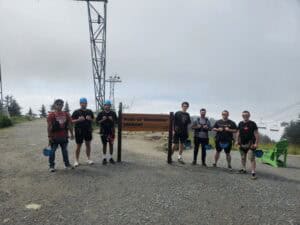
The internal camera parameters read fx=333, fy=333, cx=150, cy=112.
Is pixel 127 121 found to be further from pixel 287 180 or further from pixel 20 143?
pixel 20 143

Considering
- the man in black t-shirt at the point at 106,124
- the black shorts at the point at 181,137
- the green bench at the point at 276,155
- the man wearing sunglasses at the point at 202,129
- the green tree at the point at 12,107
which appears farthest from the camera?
the green tree at the point at 12,107

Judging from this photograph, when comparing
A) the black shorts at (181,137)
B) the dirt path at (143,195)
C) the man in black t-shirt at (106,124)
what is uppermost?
the man in black t-shirt at (106,124)

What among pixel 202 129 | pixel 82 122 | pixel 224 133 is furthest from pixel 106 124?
pixel 224 133

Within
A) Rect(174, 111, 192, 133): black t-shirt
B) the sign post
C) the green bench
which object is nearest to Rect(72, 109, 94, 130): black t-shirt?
the sign post

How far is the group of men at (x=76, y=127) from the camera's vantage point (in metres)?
8.17

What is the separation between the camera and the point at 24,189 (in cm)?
675

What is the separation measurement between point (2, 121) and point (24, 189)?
56.5 feet

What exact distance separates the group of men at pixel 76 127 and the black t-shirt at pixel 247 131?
11.4ft

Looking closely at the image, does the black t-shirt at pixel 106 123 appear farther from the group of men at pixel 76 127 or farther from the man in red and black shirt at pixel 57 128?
the man in red and black shirt at pixel 57 128

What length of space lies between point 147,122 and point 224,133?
7.58ft

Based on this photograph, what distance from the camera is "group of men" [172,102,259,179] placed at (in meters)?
8.82

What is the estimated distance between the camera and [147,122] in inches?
397

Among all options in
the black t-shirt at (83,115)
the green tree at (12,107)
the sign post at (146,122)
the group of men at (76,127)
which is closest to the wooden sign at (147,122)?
the sign post at (146,122)

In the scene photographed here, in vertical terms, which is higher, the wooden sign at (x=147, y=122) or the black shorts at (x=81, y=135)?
the wooden sign at (x=147, y=122)
